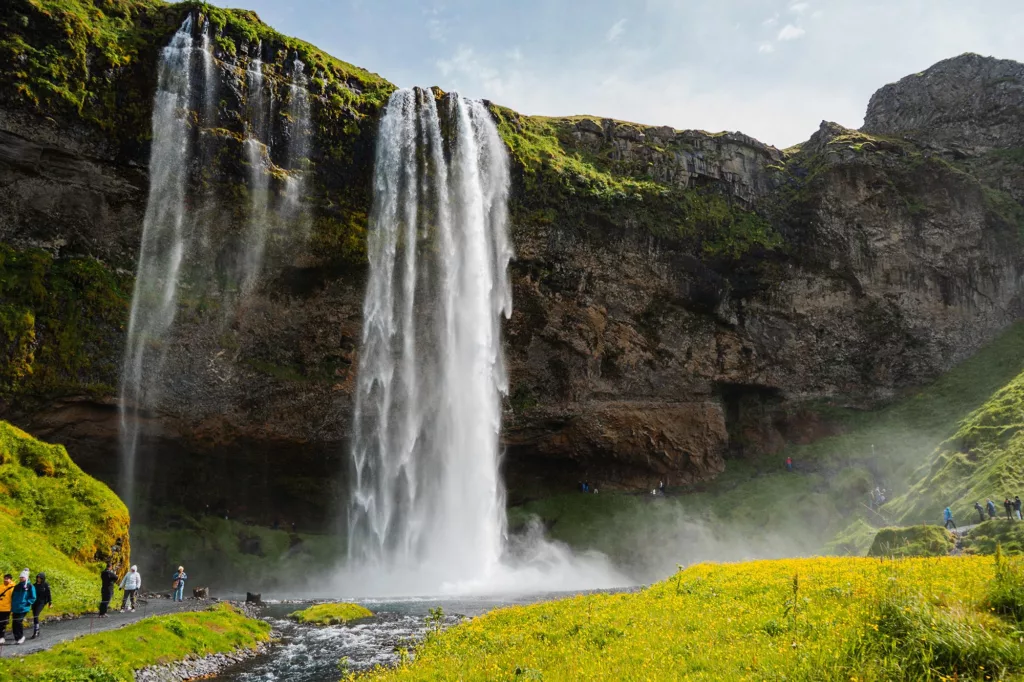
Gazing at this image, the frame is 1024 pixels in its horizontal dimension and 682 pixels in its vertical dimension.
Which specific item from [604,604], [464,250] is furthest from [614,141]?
[604,604]

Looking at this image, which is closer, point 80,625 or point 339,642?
point 80,625

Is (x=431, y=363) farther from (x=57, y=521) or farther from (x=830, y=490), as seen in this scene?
(x=830, y=490)

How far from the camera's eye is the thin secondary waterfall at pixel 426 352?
4219 centimetres

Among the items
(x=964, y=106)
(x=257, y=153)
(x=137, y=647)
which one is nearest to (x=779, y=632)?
(x=137, y=647)

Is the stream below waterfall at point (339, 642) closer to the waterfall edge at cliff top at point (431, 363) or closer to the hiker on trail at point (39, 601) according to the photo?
the hiker on trail at point (39, 601)

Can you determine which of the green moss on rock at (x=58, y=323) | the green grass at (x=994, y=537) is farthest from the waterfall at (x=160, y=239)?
the green grass at (x=994, y=537)

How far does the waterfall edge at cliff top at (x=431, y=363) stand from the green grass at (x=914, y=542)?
17737 mm

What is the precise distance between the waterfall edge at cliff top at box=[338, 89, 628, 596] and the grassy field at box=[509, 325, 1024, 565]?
347 centimetres

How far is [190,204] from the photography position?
3853cm

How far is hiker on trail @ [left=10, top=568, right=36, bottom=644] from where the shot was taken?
1450 centimetres

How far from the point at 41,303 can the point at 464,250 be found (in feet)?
79.1

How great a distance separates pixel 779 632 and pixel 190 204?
38.7m

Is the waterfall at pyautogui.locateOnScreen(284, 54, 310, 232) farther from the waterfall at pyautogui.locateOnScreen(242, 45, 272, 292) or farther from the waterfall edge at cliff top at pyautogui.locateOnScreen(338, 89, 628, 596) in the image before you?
the waterfall edge at cliff top at pyautogui.locateOnScreen(338, 89, 628, 596)

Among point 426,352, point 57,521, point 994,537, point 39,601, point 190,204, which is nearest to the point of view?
point 39,601
